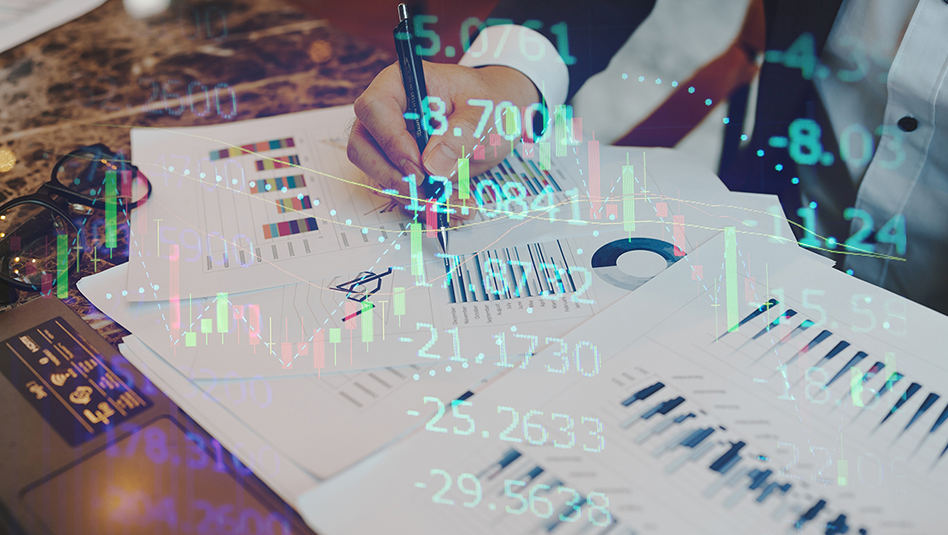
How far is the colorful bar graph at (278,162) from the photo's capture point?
0.56m

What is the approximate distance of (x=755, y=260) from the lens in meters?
0.43

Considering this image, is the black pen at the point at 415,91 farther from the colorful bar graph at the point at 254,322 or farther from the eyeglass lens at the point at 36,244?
the eyeglass lens at the point at 36,244

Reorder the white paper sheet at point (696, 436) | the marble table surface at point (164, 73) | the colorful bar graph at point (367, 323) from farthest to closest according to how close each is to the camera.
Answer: the marble table surface at point (164, 73) < the colorful bar graph at point (367, 323) < the white paper sheet at point (696, 436)

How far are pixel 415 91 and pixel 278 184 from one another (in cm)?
18

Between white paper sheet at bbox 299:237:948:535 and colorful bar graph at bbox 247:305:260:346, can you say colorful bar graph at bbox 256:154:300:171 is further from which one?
white paper sheet at bbox 299:237:948:535

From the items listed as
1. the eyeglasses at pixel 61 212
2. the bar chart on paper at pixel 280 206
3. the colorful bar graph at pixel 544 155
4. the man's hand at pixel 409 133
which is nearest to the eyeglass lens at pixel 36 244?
the eyeglasses at pixel 61 212

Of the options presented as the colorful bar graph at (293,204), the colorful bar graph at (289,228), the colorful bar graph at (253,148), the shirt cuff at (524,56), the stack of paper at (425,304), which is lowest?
the stack of paper at (425,304)

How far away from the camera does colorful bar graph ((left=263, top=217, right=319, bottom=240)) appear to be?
48cm

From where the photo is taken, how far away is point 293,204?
52 centimetres

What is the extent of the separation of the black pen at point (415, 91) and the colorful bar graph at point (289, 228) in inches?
4.2

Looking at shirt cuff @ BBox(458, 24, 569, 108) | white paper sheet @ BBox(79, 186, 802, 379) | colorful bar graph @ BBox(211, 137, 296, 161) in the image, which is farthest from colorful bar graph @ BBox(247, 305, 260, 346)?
shirt cuff @ BBox(458, 24, 569, 108)

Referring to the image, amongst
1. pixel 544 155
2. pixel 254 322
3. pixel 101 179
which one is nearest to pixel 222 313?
pixel 254 322

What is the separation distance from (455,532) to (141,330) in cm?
27

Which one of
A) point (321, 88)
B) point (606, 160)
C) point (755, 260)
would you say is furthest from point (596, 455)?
point (321, 88)
